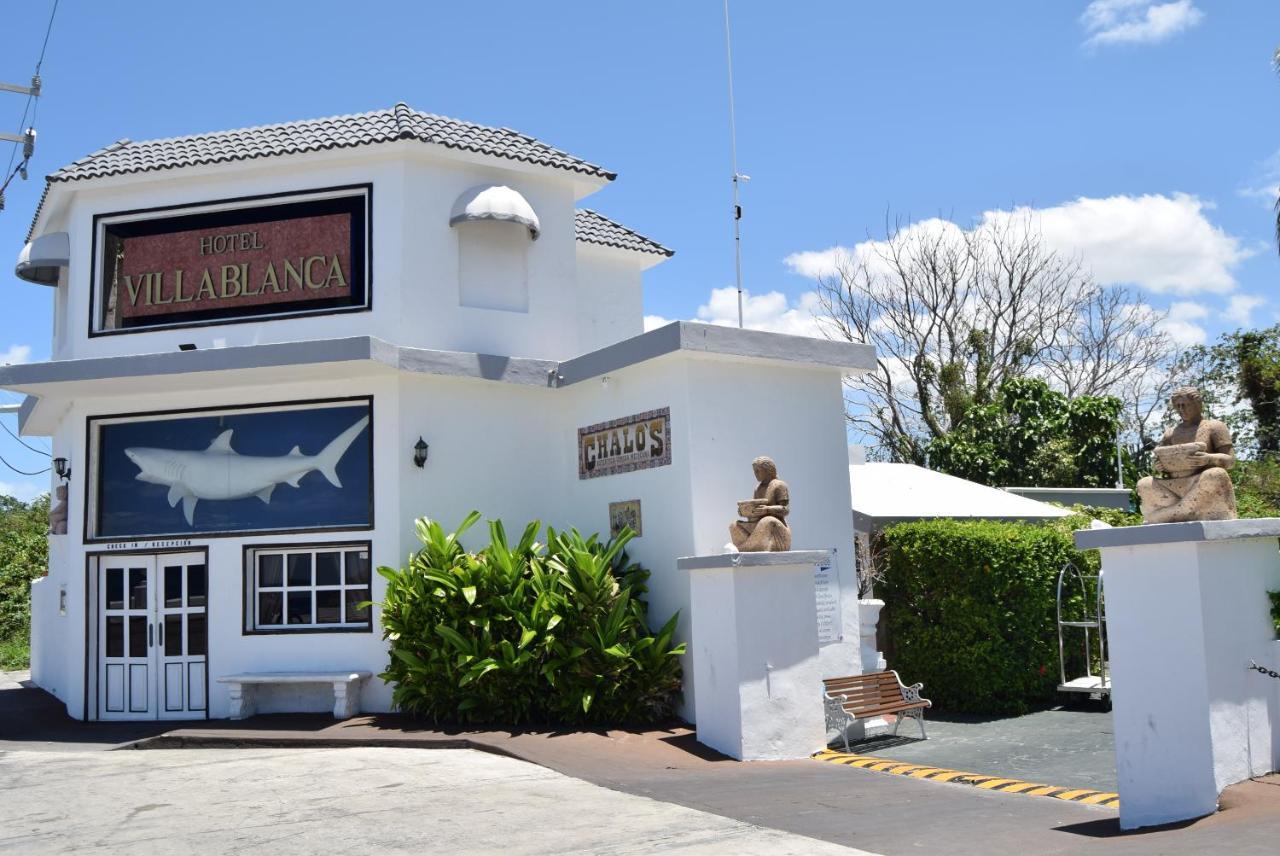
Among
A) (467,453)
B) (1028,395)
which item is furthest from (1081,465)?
(467,453)

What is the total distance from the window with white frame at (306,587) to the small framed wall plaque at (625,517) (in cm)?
286

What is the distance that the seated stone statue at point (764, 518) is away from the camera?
1110 cm

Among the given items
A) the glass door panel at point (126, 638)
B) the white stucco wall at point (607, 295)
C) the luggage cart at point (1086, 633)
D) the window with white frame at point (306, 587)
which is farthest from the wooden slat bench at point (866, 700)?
the glass door panel at point (126, 638)

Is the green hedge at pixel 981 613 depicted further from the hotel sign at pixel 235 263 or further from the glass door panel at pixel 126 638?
the glass door panel at pixel 126 638

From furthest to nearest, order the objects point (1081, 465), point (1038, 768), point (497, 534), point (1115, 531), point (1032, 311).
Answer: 1. point (1032, 311)
2. point (1081, 465)
3. point (497, 534)
4. point (1038, 768)
5. point (1115, 531)

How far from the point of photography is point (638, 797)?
888 centimetres

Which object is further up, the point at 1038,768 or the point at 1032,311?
the point at 1032,311

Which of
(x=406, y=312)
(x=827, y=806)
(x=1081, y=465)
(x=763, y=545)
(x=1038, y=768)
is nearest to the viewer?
(x=827, y=806)

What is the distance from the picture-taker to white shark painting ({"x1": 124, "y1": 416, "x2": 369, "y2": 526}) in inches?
535

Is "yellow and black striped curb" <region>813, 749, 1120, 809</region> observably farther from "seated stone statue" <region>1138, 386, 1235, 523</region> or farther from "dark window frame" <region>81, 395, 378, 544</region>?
"dark window frame" <region>81, 395, 378, 544</region>

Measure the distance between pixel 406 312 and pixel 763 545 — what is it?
17.8ft

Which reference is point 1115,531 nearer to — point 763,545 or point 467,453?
point 763,545

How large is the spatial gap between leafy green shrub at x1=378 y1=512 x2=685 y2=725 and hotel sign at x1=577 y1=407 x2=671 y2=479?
118 cm

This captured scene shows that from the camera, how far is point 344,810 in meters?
8.52
